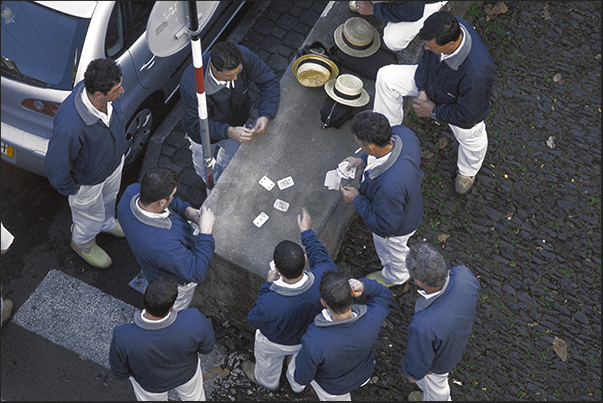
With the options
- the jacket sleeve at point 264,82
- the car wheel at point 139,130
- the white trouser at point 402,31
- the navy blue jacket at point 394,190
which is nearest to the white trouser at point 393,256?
the navy blue jacket at point 394,190

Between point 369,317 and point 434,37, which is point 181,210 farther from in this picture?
point 434,37

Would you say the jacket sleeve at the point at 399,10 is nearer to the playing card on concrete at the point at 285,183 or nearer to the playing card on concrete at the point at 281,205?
the playing card on concrete at the point at 285,183

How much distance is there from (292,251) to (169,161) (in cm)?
313

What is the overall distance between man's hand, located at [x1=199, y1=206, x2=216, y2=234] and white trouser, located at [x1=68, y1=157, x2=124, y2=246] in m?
1.20

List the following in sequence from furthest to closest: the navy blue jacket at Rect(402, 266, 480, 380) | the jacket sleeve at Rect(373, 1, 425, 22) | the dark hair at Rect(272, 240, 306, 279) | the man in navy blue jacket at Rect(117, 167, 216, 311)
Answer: the jacket sleeve at Rect(373, 1, 425, 22) → the man in navy blue jacket at Rect(117, 167, 216, 311) → the navy blue jacket at Rect(402, 266, 480, 380) → the dark hair at Rect(272, 240, 306, 279)

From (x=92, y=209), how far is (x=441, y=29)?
348 centimetres

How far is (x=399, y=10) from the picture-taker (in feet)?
20.9

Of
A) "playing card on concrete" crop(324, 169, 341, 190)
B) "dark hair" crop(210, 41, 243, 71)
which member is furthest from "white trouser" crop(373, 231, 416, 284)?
"dark hair" crop(210, 41, 243, 71)

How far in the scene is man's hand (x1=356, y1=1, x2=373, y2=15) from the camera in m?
6.54

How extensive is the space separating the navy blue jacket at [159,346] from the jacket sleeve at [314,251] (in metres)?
0.96

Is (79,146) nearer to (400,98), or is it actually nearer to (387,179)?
(387,179)

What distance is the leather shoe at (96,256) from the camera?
254 inches

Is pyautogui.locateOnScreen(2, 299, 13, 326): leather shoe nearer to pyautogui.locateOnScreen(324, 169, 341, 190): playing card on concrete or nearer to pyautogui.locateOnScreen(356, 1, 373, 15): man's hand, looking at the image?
pyautogui.locateOnScreen(324, 169, 341, 190): playing card on concrete

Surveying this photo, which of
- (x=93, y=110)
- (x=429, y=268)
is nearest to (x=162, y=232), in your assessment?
(x=93, y=110)
